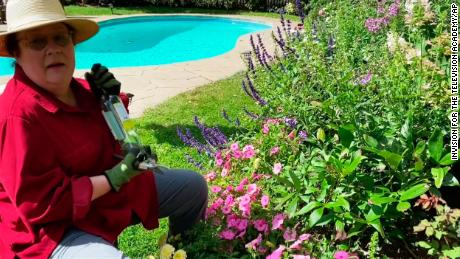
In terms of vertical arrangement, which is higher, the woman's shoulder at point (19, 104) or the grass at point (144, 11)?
the woman's shoulder at point (19, 104)

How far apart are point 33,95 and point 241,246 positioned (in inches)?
50.4

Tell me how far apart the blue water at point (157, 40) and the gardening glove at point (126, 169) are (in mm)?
8027

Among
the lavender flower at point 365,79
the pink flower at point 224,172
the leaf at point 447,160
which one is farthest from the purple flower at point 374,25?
the leaf at point 447,160

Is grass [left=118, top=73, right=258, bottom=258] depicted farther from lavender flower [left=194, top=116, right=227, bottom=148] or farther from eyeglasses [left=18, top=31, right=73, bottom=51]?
eyeglasses [left=18, top=31, right=73, bottom=51]

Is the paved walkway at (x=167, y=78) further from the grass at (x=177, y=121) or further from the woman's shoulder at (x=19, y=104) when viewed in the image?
the woman's shoulder at (x=19, y=104)

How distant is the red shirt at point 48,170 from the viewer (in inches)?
68.6

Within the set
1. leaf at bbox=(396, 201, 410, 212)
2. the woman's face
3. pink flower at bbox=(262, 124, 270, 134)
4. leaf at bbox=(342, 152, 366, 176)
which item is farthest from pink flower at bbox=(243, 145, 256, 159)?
the woman's face

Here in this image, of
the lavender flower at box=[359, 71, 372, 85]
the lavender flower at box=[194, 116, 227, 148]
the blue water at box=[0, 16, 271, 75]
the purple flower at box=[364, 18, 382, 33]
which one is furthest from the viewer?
the blue water at box=[0, 16, 271, 75]

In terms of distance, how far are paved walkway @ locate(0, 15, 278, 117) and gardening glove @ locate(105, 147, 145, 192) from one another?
3287mm

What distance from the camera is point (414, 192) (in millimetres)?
2078

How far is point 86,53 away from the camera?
11.7 m

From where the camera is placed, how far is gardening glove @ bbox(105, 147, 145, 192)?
1874 mm

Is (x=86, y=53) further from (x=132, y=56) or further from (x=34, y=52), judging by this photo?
(x=34, y=52)

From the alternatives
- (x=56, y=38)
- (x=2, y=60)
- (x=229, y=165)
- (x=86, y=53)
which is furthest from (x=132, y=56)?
(x=56, y=38)
